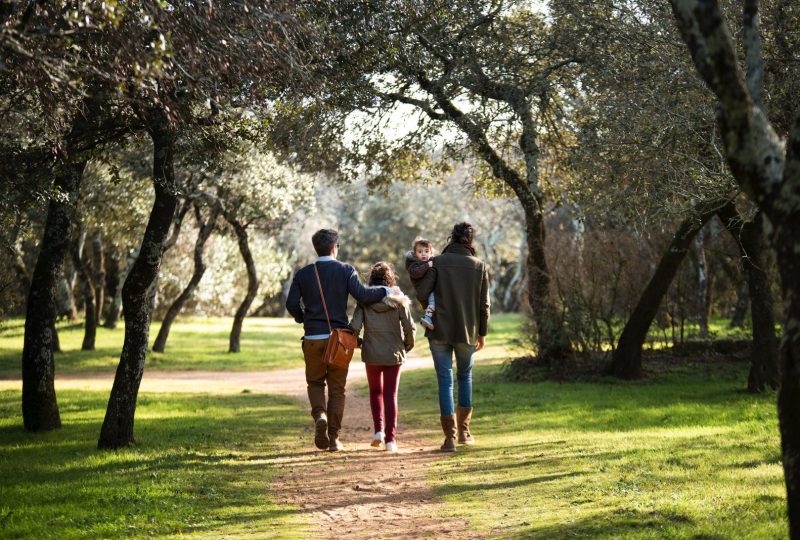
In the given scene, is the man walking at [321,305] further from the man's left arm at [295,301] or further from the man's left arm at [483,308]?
the man's left arm at [483,308]

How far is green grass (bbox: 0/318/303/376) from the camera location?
25.0 m

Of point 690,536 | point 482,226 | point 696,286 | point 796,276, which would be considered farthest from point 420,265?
point 482,226

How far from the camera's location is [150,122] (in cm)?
975

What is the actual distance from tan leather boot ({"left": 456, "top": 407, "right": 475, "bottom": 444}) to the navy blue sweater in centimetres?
174

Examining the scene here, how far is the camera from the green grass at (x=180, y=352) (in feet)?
82.0

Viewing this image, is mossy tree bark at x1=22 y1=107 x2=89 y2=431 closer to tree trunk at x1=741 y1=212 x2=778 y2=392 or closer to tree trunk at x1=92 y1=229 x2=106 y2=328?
tree trunk at x1=741 y1=212 x2=778 y2=392

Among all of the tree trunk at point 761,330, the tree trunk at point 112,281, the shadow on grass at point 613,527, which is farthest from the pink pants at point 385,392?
the tree trunk at point 112,281

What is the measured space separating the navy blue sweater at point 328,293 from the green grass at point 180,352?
39.7ft

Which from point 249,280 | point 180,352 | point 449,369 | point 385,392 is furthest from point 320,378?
point 180,352

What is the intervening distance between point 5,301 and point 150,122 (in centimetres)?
1057

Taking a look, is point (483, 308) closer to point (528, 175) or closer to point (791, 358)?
point (791, 358)

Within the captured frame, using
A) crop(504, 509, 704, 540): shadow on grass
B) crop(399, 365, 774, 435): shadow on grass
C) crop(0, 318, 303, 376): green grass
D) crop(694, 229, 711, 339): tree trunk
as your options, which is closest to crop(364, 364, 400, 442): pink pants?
crop(399, 365, 774, 435): shadow on grass

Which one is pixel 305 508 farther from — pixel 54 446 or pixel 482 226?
pixel 482 226

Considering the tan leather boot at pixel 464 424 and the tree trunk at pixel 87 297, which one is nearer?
the tan leather boot at pixel 464 424
